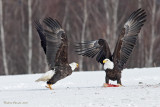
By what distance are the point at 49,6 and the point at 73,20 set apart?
2847 millimetres

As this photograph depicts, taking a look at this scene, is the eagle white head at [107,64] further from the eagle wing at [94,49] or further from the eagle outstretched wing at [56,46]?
the eagle outstretched wing at [56,46]

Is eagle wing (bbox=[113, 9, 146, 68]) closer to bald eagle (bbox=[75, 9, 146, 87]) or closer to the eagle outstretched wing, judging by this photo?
bald eagle (bbox=[75, 9, 146, 87])

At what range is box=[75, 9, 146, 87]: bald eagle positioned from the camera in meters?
11.2

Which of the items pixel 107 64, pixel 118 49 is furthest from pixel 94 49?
pixel 107 64

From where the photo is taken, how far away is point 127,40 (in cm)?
1178

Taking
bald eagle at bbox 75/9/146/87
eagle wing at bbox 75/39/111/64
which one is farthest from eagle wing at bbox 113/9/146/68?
eagle wing at bbox 75/39/111/64

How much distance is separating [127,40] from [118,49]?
19.9 inches

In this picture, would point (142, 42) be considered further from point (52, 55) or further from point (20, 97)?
point (20, 97)

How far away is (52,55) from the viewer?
11.2 metres

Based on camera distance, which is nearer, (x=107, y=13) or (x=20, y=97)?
(x=20, y=97)

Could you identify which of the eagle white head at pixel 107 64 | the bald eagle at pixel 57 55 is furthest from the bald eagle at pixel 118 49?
the bald eagle at pixel 57 55

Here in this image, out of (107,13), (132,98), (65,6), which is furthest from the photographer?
(65,6)

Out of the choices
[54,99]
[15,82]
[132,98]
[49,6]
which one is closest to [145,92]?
[132,98]

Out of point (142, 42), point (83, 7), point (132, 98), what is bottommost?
point (132, 98)
